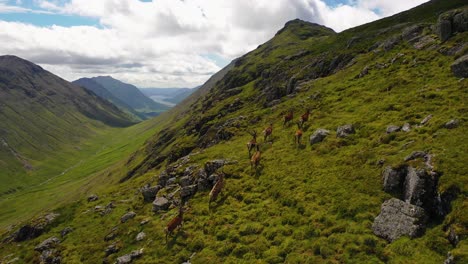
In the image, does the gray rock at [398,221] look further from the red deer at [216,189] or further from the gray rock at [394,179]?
→ the red deer at [216,189]

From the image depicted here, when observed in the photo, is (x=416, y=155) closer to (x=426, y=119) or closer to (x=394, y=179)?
(x=394, y=179)

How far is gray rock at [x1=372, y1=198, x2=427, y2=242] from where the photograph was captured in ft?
64.9

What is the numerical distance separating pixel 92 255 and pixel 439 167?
3337 centimetres

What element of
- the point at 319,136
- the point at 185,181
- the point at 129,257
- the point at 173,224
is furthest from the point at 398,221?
the point at 185,181

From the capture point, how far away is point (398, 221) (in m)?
20.6

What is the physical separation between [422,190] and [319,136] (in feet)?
53.8

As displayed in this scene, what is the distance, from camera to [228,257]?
2464 centimetres

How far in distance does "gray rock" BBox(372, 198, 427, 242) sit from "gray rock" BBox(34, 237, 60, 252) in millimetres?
38872

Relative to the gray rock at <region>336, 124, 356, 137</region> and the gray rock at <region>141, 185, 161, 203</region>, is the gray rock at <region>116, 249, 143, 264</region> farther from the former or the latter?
the gray rock at <region>336, 124, 356, 137</region>

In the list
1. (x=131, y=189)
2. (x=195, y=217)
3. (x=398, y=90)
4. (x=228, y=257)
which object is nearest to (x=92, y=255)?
(x=195, y=217)

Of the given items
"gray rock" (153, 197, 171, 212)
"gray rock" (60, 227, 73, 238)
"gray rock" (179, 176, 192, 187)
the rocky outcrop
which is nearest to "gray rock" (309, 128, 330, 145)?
"gray rock" (179, 176, 192, 187)

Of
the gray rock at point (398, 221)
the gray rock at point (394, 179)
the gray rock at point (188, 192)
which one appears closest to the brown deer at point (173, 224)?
the gray rock at point (188, 192)

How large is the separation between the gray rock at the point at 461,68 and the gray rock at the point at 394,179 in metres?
20.8

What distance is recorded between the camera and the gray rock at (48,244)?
41.2 meters
